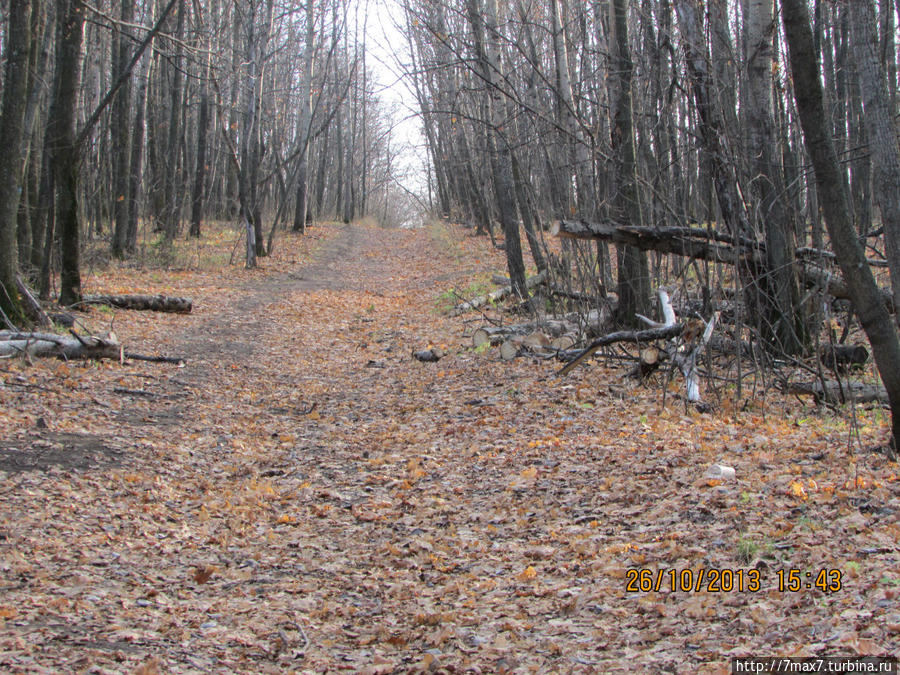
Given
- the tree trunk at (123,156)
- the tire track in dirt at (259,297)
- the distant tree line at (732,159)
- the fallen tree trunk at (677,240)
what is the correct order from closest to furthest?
the distant tree line at (732,159)
the fallen tree trunk at (677,240)
the tire track in dirt at (259,297)
the tree trunk at (123,156)

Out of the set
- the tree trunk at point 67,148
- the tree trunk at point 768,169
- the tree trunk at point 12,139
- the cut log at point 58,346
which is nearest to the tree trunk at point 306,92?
the tree trunk at point 67,148

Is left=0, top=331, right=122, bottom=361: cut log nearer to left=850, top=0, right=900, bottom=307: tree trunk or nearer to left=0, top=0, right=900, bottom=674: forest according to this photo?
left=0, top=0, right=900, bottom=674: forest

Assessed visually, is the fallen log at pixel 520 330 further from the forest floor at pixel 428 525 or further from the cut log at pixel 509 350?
the forest floor at pixel 428 525

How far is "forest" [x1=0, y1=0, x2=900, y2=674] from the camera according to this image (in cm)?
315

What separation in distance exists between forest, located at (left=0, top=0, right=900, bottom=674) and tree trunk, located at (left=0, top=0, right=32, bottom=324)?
0.04 meters

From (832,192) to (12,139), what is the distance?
338 inches

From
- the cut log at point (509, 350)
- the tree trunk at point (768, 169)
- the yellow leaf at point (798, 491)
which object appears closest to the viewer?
the yellow leaf at point (798, 491)

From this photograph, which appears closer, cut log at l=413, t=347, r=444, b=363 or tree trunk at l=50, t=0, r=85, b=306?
cut log at l=413, t=347, r=444, b=363

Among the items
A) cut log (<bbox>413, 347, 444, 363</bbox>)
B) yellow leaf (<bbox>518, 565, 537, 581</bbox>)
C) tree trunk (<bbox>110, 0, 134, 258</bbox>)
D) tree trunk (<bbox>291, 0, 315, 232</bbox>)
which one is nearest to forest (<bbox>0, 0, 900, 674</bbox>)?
yellow leaf (<bbox>518, 565, 537, 581</bbox>)

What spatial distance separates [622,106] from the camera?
826 cm

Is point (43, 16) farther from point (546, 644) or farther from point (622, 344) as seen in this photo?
point (546, 644)

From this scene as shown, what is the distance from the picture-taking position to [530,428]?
6.36 meters

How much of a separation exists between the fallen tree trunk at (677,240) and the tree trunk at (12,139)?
6.15 metres

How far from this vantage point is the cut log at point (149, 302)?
1135 cm
